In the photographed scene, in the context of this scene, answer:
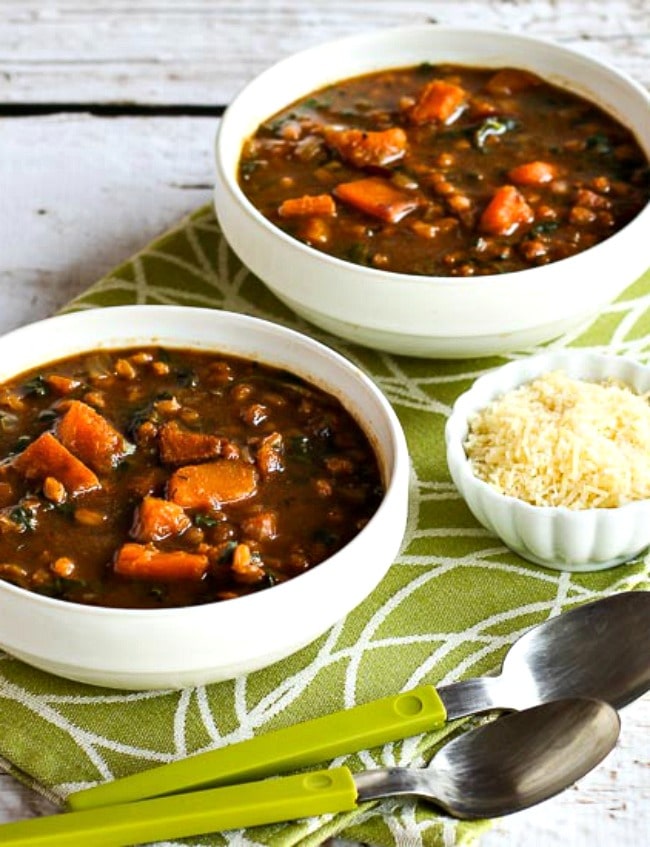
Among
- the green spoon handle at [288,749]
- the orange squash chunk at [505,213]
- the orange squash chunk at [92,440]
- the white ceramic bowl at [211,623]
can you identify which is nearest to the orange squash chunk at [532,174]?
the orange squash chunk at [505,213]

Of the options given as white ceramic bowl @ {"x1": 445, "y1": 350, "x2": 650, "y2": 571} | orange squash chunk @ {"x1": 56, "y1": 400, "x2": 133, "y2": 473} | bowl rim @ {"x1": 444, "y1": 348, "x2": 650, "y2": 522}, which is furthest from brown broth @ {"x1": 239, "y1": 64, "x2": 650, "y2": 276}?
orange squash chunk @ {"x1": 56, "y1": 400, "x2": 133, "y2": 473}

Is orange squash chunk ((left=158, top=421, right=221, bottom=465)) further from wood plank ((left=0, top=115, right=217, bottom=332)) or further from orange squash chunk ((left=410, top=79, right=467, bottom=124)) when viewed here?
orange squash chunk ((left=410, top=79, right=467, bottom=124))

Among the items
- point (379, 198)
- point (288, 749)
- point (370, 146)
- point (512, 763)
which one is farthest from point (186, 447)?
point (370, 146)

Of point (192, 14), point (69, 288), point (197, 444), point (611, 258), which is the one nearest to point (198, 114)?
point (192, 14)

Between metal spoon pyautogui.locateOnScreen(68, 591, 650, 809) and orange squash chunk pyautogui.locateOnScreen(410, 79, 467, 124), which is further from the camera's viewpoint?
orange squash chunk pyautogui.locateOnScreen(410, 79, 467, 124)

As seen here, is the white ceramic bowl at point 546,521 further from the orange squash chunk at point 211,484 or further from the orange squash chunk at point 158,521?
the orange squash chunk at point 158,521

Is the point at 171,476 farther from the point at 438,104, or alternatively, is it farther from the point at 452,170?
the point at 438,104
